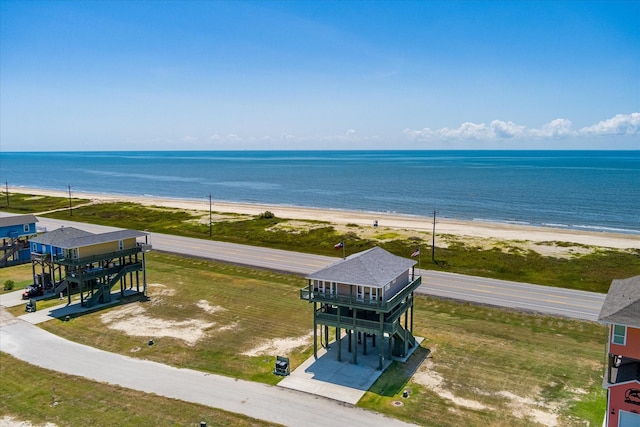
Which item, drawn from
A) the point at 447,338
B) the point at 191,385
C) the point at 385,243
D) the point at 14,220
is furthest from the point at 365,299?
the point at 14,220

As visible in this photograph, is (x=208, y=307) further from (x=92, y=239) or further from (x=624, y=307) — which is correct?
(x=624, y=307)

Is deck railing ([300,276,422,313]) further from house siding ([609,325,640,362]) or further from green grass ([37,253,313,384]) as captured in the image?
house siding ([609,325,640,362])

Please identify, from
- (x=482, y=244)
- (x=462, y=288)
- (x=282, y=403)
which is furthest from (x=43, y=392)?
(x=482, y=244)

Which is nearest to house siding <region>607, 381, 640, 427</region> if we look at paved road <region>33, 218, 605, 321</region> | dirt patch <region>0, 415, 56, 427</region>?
paved road <region>33, 218, 605, 321</region>

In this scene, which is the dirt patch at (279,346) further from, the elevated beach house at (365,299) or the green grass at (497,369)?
the green grass at (497,369)

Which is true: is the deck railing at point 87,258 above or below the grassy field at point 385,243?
above

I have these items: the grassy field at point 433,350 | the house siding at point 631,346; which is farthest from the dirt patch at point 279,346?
the house siding at point 631,346

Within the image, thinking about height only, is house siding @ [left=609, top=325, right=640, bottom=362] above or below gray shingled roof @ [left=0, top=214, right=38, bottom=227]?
below
